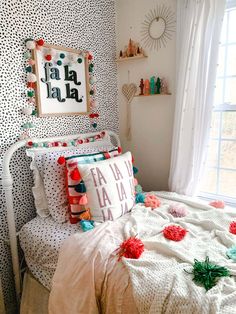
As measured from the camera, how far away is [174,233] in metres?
1.32

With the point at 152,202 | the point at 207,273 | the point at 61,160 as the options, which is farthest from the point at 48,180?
the point at 207,273

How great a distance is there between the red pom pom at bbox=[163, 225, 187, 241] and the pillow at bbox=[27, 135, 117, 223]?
0.65m

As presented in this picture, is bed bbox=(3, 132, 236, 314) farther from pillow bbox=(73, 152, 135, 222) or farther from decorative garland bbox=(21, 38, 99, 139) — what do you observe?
decorative garland bbox=(21, 38, 99, 139)

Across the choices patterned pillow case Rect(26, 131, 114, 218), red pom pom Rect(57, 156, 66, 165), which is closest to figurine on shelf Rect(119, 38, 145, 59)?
patterned pillow case Rect(26, 131, 114, 218)

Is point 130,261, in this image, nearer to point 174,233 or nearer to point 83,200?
point 174,233

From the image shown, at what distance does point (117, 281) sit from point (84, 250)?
233 millimetres

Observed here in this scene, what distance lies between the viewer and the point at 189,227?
143 centimetres

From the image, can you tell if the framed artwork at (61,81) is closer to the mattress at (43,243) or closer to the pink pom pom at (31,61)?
the pink pom pom at (31,61)

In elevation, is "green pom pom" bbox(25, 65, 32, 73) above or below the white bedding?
above

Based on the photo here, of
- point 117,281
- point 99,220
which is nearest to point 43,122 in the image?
point 99,220

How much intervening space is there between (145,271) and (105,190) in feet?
1.87

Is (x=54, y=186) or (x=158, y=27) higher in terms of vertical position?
(x=158, y=27)

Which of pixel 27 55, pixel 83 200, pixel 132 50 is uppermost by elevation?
pixel 132 50

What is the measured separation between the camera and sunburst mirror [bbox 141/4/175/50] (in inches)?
78.6
